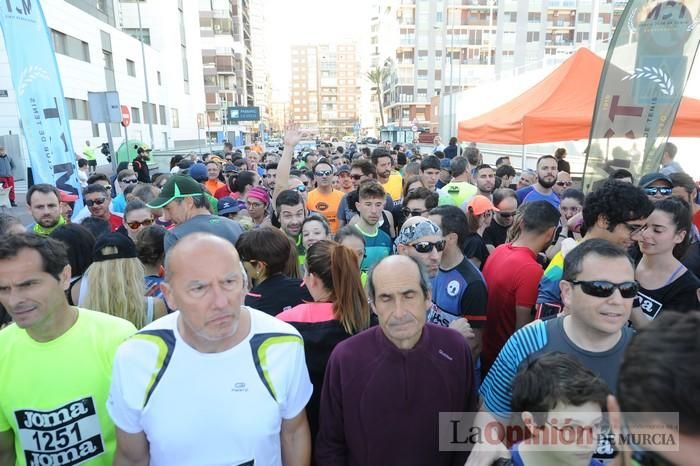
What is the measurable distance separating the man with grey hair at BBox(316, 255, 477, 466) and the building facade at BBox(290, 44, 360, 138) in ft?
479

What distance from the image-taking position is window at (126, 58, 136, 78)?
3606cm

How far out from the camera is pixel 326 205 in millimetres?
6680

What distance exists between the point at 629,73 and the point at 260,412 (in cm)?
604

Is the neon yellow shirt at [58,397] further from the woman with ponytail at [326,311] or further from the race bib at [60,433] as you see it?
the woman with ponytail at [326,311]

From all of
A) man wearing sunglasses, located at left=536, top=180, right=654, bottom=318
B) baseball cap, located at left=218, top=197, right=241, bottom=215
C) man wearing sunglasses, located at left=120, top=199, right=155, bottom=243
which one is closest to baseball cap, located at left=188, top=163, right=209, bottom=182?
baseball cap, located at left=218, top=197, right=241, bottom=215

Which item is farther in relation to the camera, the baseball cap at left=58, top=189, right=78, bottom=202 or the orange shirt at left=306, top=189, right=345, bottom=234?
the baseball cap at left=58, top=189, right=78, bottom=202

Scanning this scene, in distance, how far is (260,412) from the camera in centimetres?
189

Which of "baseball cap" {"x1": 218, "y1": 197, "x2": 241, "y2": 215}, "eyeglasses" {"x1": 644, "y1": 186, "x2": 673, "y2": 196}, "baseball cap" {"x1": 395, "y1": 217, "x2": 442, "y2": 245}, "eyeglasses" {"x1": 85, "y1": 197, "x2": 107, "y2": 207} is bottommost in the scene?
"baseball cap" {"x1": 218, "y1": 197, "x2": 241, "y2": 215}

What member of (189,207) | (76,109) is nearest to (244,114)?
(76,109)

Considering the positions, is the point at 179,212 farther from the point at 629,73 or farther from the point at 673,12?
the point at 673,12

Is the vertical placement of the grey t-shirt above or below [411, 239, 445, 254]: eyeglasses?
below

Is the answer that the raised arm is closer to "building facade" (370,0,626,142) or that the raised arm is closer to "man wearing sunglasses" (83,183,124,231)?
"man wearing sunglasses" (83,183,124,231)

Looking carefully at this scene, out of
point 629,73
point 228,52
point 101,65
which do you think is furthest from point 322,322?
point 228,52

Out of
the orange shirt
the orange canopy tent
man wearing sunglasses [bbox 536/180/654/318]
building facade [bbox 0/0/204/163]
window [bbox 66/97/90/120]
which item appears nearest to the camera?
man wearing sunglasses [bbox 536/180/654/318]
